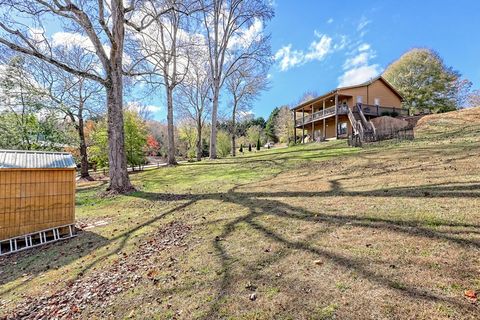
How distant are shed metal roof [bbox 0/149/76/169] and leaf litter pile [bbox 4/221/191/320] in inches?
136

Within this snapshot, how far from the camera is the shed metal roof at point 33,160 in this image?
19.1ft

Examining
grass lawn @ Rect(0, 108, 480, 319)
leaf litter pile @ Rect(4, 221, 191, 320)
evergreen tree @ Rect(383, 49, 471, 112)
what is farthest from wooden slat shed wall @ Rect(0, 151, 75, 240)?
evergreen tree @ Rect(383, 49, 471, 112)

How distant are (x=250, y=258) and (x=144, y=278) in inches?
59.7

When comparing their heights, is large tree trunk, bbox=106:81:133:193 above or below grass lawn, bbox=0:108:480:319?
above

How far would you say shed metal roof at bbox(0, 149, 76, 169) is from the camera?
19.1ft

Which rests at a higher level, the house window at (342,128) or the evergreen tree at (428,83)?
the evergreen tree at (428,83)

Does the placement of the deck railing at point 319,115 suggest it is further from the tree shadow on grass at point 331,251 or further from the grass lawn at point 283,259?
the tree shadow on grass at point 331,251

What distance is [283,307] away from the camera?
248cm

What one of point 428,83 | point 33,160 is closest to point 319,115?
point 428,83

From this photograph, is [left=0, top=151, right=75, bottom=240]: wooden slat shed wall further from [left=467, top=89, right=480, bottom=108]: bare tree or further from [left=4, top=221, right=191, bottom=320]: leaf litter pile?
[left=467, top=89, right=480, bottom=108]: bare tree

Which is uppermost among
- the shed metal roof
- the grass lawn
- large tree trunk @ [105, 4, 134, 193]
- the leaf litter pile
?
large tree trunk @ [105, 4, 134, 193]

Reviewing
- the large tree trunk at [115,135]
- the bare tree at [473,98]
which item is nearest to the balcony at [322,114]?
the large tree trunk at [115,135]

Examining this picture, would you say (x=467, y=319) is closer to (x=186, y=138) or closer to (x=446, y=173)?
(x=446, y=173)

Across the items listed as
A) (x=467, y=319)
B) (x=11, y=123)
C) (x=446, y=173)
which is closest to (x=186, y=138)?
(x=11, y=123)
